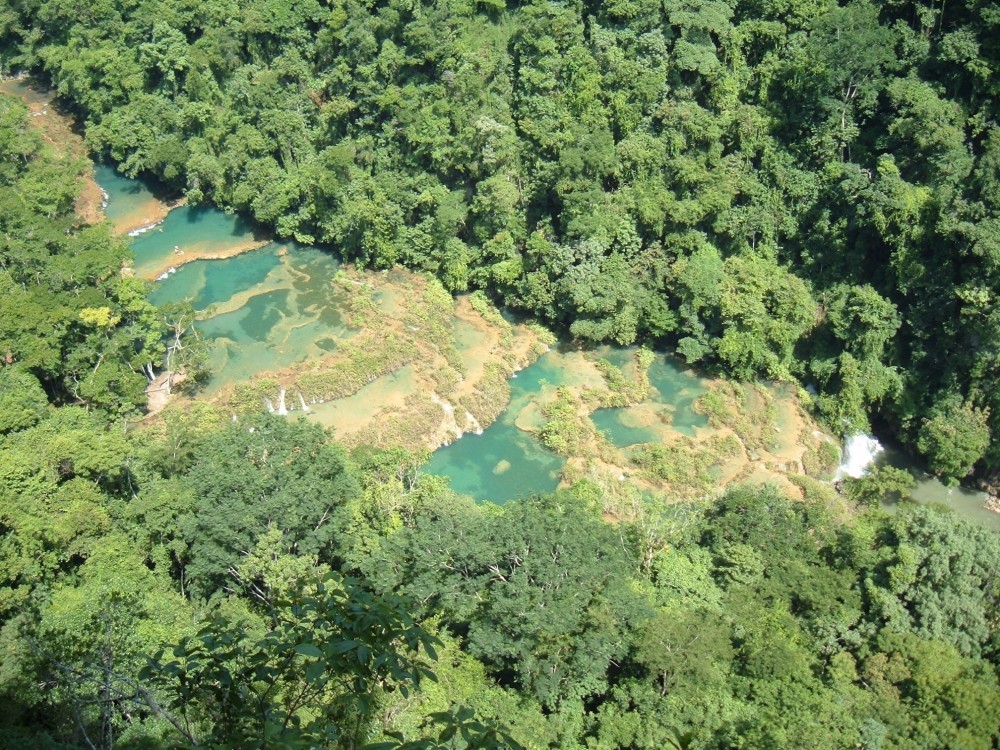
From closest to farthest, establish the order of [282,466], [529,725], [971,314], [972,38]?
[529,725], [282,466], [971,314], [972,38]

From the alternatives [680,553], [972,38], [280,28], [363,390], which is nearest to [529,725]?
[680,553]

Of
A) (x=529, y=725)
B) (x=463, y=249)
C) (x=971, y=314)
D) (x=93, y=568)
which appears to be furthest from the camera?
(x=463, y=249)

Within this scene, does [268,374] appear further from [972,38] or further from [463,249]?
[972,38]

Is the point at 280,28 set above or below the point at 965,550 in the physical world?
above

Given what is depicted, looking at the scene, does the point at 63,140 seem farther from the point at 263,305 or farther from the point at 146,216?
the point at 263,305

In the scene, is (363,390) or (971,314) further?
(363,390)

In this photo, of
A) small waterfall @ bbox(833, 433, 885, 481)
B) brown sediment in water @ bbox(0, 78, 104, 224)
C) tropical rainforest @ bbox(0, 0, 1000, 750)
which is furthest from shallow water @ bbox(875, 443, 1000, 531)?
brown sediment in water @ bbox(0, 78, 104, 224)

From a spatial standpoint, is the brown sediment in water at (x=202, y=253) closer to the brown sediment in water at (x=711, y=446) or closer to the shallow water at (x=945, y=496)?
the brown sediment in water at (x=711, y=446)

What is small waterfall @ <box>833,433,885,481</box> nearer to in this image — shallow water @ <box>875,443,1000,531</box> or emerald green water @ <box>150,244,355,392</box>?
shallow water @ <box>875,443,1000,531</box>
